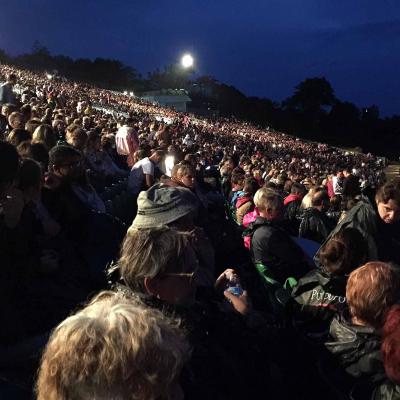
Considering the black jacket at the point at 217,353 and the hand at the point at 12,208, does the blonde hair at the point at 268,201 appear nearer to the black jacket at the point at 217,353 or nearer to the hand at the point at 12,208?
the black jacket at the point at 217,353

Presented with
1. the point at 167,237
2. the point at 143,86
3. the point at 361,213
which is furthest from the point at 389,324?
the point at 143,86

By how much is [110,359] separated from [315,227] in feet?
16.4

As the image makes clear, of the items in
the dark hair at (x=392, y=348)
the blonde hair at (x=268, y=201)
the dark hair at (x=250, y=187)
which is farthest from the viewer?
the dark hair at (x=250, y=187)

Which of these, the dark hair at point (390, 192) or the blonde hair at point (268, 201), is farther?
the blonde hair at point (268, 201)

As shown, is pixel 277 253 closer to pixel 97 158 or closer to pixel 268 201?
pixel 268 201

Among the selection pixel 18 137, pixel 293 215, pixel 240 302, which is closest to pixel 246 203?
pixel 293 215

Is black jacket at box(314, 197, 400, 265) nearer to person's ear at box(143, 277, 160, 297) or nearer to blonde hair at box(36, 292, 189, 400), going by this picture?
person's ear at box(143, 277, 160, 297)

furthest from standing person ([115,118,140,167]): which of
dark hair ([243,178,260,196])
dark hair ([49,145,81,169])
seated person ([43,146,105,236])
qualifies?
dark hair ([49,145,81,169])

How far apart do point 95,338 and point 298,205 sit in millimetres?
6515

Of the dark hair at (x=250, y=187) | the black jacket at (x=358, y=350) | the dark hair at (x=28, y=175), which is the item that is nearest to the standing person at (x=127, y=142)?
the dark hair at (x=250, y=187)

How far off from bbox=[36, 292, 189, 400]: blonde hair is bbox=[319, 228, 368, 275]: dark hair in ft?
6.86

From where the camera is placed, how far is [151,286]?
2174 mm

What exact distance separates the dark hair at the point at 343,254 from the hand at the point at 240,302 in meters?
0.73

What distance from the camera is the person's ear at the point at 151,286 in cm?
217
